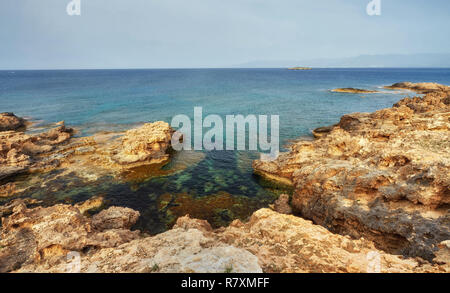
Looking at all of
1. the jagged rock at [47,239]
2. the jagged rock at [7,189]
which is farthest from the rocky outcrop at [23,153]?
the jagged rock at [47,239]

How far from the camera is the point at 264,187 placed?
1908 centimetres

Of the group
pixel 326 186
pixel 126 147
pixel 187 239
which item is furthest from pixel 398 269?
pixel 126 147

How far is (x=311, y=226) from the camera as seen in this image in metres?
8.56

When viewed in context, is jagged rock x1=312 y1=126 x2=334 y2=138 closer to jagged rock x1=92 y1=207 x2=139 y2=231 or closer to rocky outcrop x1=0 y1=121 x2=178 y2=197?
rocky outcrop x1=0 y1=121 x2=178 y2=197

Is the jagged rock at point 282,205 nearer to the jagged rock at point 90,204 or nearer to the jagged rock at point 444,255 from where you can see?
the jagged rock at point 444,255

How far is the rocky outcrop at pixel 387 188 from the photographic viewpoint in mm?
9352

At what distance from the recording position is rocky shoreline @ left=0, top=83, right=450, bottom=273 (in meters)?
6.54

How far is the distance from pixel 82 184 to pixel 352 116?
97.6 ft

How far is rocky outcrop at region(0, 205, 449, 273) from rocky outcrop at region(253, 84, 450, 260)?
2855 mm

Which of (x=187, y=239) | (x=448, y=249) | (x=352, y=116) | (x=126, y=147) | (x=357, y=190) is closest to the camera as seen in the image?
(x=448, y=249)
